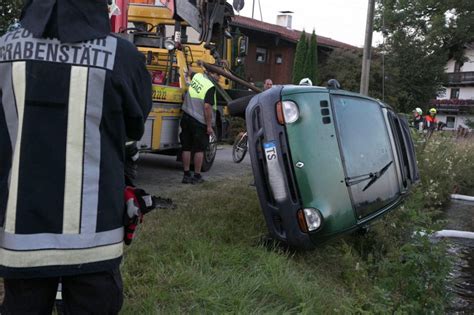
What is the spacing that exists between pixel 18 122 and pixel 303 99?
115 inches

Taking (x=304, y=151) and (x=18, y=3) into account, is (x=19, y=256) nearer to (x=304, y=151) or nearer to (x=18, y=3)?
(x=304, y=151)

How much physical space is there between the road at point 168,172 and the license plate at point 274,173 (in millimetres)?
2777

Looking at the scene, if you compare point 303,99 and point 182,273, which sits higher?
point 303,99

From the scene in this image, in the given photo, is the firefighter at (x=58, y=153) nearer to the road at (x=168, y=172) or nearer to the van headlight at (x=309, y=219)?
the van headlight at (x=309, y=219)

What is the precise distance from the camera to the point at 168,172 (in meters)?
9.17

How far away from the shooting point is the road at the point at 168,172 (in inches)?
302

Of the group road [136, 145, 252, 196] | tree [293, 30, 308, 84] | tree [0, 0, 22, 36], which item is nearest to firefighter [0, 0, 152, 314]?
tree [0, 0, 22, 36]

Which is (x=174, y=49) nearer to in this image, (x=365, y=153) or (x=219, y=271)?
(x=365, y=153)

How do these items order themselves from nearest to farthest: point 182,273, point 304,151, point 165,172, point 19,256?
point 19,256 < point 182,273 < point 304,151 < point 165,172

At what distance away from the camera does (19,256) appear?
191 cm

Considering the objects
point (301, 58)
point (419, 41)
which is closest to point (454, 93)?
point (419, 41)

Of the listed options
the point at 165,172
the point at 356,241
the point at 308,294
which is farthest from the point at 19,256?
the point at 165,172

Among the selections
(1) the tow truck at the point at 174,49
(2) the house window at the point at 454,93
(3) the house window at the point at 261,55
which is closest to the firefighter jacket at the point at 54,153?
(1) the tow truck at the point at 174,49

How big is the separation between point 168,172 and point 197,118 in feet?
6.15
